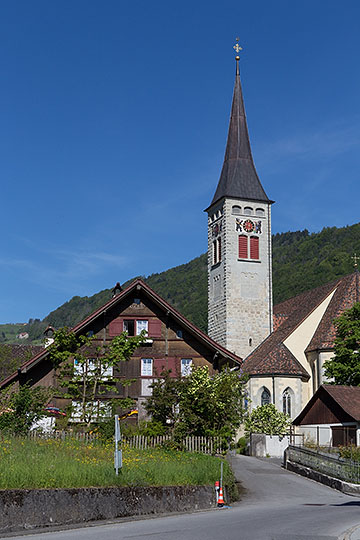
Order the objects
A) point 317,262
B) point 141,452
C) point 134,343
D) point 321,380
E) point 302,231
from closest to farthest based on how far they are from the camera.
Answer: point 141,452
point 134,343
point 321,380
point 317,262
point 302,231

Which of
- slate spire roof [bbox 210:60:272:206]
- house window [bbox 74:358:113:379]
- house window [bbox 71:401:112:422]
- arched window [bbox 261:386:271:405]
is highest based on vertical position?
slate spire roof [bbox 210:60:272:206]

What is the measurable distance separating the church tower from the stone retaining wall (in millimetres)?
35897

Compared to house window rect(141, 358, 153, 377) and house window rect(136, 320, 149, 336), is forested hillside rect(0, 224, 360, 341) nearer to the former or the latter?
house window rect(136, 320, 149, 336)

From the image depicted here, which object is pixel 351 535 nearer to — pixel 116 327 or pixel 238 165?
pixel 116 327

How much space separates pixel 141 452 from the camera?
888 inches

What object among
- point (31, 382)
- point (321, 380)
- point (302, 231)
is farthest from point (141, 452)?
point (302, 231)

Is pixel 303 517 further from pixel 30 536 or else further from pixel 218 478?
pixel 30 536

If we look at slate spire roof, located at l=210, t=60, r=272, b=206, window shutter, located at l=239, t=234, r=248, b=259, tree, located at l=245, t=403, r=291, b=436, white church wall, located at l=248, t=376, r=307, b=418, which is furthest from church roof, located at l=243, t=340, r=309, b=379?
slate spire roof, located at l=210, t=60, r=272, b=206

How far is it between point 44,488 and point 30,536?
1648 mm

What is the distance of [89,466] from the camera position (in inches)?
679

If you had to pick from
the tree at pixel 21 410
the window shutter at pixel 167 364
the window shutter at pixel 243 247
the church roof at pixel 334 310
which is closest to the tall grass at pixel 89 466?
the tree at pixel 21 410

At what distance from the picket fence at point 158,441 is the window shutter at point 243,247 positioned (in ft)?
102

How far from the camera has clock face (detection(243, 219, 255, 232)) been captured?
57.9 meters

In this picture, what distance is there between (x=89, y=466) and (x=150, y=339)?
15890mm
